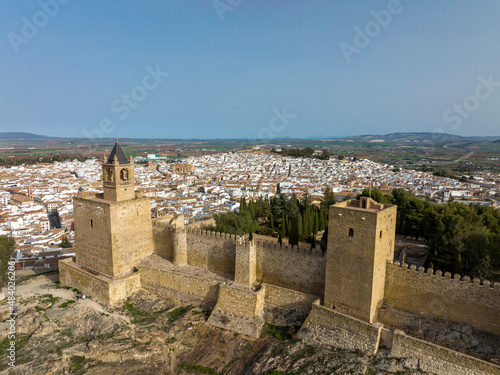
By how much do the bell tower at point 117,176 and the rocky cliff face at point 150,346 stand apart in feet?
16.7

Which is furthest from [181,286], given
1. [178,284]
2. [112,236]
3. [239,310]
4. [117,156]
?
[117,156]

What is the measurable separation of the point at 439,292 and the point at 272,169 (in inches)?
3124

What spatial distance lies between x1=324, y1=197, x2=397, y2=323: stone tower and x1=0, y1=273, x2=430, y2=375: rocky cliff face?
1.64 metres

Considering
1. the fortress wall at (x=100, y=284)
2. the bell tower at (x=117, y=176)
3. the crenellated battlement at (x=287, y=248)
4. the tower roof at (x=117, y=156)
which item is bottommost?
the fortress wall at (x=100, y=284)

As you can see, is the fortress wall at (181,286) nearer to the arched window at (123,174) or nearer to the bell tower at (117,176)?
the bell tower at (117,176)

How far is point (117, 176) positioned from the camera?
16.3m

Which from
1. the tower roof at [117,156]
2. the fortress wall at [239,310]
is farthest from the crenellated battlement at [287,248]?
the tower roof at [117,156]

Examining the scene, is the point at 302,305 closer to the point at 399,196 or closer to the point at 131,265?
the point at 131,265

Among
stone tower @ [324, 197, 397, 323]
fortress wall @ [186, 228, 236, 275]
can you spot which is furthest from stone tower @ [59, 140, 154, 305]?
stone tower @ [324, 197, 397, 323]

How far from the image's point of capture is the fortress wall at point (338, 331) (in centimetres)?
1107

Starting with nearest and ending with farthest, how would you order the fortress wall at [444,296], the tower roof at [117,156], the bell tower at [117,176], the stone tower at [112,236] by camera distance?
the fortress wall at [444,296], the stone tower at [112,236], the bell tower at [117,176], the tower roof at [117,156]

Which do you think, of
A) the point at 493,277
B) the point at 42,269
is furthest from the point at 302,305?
the point at 42,269

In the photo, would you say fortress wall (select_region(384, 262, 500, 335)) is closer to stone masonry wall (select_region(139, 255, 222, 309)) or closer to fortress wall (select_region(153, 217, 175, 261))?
stone masonry wall (select_region(139, 255, 222, 309))

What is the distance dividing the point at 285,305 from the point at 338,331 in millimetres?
2501
